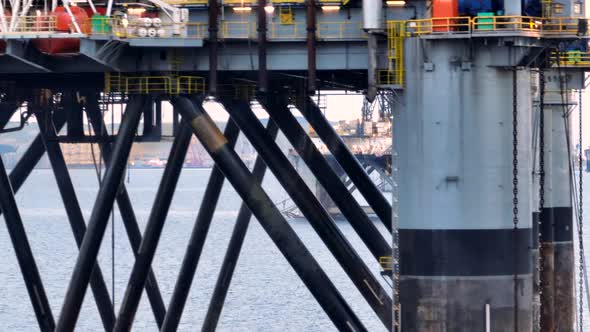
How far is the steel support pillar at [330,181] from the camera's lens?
177 ft

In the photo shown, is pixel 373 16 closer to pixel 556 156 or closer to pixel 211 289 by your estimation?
pixel 556 156

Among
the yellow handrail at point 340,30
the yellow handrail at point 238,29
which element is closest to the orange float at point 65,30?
the yellow handrail at point 238,29

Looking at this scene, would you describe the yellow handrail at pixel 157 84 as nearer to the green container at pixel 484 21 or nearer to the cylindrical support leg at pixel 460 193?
the cylindrical support leg at pixel 460 193

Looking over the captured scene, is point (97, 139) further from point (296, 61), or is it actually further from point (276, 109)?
point (296, 61)

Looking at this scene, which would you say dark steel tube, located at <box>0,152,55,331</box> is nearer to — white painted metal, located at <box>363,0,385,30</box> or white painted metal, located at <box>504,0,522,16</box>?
white painted metal, located at <box>363,0,385,30</box>

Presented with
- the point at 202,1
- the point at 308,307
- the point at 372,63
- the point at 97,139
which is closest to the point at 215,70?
the point at 202,1

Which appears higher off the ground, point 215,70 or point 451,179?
point 215,70

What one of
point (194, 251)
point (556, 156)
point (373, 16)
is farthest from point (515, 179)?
point (556, 156)

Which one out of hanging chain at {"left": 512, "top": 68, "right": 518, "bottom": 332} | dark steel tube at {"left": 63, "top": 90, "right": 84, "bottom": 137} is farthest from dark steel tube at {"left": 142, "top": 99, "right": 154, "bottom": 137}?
hanging chain at {"left": 512, "top": 68, "right": 518, "bottom": 332}

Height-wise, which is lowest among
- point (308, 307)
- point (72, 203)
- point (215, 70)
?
point (308, 307)

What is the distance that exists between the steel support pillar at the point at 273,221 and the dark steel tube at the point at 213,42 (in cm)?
178

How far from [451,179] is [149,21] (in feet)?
33.9

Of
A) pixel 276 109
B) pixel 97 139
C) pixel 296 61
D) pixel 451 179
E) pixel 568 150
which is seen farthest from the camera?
pixel 568 150

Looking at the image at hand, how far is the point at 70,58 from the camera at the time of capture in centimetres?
5022
